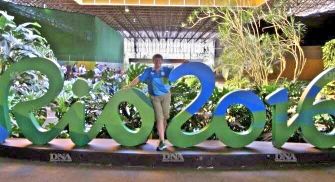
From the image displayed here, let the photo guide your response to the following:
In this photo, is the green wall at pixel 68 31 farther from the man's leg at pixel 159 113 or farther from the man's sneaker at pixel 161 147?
the man's sneaker at pixel 161 147

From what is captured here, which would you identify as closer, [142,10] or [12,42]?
[12,42]

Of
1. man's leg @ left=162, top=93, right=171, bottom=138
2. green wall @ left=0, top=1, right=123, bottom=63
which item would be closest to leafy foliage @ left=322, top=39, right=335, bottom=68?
man's leg @ left=162, top=93, right=171, bottom=138

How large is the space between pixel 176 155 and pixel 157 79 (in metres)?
1.08

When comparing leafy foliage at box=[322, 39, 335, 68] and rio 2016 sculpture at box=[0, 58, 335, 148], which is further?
leafy foliage at box=[322, 39, 335, 68]

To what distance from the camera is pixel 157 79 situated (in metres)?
5.96

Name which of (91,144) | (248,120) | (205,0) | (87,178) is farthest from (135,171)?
(205,0)

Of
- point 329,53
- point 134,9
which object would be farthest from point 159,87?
point 134,9

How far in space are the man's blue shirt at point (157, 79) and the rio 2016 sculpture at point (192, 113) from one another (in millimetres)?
175

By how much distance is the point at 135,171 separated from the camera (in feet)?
18.5

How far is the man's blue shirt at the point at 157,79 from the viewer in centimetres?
595

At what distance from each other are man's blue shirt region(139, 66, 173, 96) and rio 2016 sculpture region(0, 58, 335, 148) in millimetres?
175

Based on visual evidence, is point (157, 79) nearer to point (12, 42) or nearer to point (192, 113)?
point (192, 113)

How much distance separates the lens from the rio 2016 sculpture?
6133 mm

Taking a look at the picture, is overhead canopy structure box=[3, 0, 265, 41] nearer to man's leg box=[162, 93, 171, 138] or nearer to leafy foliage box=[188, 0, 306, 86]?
leafy foliage box=[188, 0, 306, 86]
